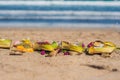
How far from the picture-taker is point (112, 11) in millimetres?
5609

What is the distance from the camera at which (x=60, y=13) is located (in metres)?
5.58

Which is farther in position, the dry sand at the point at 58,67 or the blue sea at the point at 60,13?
the blue sea at the point at 60,13

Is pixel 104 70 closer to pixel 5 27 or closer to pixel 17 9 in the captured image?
pixel 5 27

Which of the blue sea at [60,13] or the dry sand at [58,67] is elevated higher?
the blue sea at [60,13]

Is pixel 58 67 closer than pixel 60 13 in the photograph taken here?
Yes

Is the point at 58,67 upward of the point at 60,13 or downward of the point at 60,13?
downward

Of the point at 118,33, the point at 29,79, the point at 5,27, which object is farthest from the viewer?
the point at 5,27

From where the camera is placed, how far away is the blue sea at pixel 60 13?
5371 mm

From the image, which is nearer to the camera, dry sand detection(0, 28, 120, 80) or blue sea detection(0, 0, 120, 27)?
dry sand detection(0, 28, 120, 80)

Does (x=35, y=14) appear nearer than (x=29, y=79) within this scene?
No

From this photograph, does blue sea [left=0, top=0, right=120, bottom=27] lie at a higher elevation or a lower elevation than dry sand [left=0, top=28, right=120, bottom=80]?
higher

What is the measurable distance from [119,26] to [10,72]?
2.68m

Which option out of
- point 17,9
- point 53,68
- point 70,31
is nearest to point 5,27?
point 17,9

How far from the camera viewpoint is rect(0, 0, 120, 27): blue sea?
211 inches
